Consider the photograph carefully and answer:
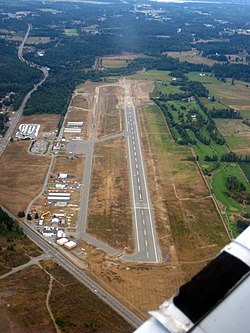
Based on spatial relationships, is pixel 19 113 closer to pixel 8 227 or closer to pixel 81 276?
pixel 8 227

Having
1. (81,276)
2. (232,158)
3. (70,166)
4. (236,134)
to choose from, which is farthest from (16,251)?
(236,134)

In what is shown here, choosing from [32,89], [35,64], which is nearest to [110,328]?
[32,89]

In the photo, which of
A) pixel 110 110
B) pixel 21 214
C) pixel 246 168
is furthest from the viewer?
pixel 110 110

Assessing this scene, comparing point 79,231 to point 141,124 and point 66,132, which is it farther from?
point 141,124

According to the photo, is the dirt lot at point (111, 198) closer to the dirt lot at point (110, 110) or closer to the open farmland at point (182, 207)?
the open farmland at point (182, 207)

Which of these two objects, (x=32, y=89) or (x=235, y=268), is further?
(x=32, y=89)

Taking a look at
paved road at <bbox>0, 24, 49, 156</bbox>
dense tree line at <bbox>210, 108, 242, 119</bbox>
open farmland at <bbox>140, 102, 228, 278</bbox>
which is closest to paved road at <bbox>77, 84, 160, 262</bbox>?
open farmland at <bbox>140, 102, 228, 278</bbox>
